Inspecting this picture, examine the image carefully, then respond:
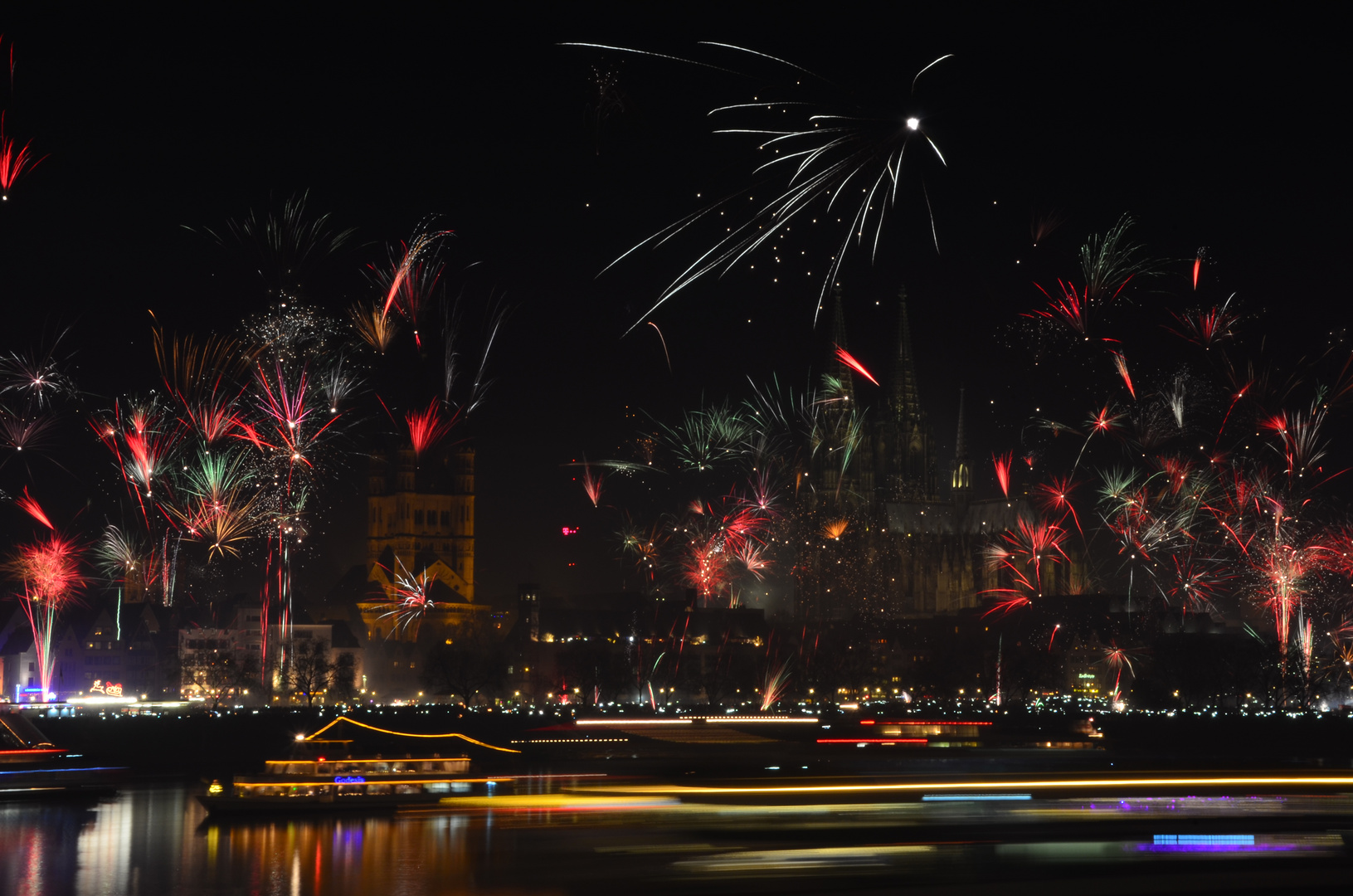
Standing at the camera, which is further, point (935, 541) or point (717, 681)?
point (935, 541)

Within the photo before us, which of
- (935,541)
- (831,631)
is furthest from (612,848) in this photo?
(935,541)

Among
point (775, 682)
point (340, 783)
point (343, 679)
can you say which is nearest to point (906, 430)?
point (775, 682)

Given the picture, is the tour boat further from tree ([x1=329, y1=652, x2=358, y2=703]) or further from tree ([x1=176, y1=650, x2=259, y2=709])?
tree ([x1=329, y1=652, x2=358, y2=703])

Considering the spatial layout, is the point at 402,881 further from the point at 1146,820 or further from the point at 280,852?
the point at 1146,820

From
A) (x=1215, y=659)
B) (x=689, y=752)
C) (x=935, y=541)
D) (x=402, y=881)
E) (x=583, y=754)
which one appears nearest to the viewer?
(x=402, y=881)

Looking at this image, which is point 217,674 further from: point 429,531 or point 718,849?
point 718,849

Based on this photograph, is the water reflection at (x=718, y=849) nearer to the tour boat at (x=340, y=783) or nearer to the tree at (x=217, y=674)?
the tour boat at (x=340, y=783)
